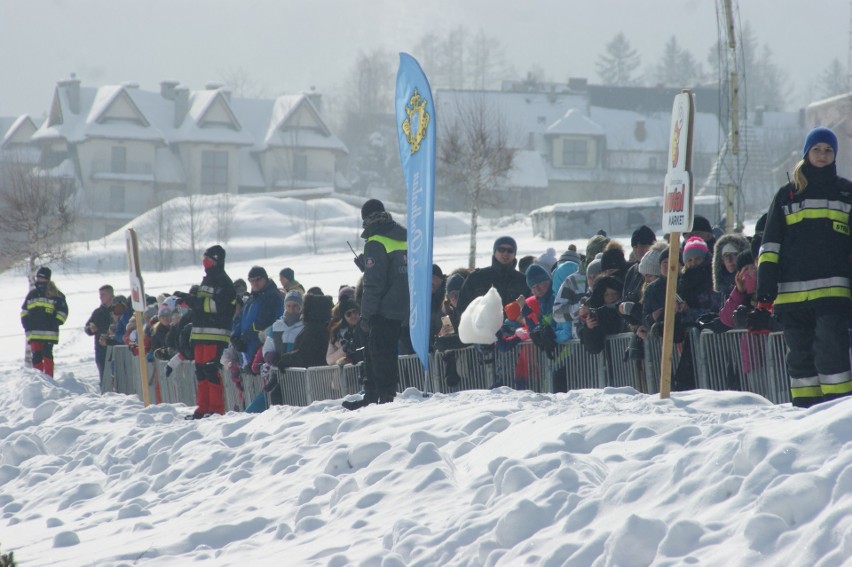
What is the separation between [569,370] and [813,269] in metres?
3.36

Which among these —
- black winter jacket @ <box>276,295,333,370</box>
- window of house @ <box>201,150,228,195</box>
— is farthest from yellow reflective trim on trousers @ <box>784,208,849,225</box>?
window of house @ <box>201,150,228,195</box>

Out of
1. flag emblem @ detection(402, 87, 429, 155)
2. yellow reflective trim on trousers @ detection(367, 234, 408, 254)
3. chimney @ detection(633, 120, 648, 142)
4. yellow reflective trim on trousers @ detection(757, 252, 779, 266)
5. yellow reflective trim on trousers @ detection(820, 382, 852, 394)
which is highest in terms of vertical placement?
chimney @ detection(633, 120, 648, 142)

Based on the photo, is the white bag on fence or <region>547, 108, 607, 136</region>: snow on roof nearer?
the white bag on fence

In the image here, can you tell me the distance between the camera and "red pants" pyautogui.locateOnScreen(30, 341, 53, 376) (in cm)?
1941

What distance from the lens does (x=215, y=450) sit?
29.6 feet

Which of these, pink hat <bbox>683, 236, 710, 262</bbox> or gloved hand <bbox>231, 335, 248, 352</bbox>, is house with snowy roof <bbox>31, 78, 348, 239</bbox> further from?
pink hat <bbox>683, 236, 710, 262</bbox>

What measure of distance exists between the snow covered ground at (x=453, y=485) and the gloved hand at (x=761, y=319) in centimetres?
112

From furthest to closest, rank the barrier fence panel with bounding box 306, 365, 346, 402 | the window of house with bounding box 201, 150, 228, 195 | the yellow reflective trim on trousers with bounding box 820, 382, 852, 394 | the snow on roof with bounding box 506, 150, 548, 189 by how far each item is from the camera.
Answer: the window of house with bounding box 201, 150, 228, 195 < the snow on roof with bounding box 506, 150, 548, 189 < the barrier fence panel with bounding box 306, 365, 346, 402 < the yellow reflective trim on trousers with bounding box 820, 382, 852, 394

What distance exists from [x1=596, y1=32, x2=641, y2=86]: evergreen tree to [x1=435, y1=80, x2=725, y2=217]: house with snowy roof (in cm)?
4509

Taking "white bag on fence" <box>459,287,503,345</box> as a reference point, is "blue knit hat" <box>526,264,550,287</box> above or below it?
above

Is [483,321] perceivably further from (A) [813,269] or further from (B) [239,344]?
(B) [239,344]

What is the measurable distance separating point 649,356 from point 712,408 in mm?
2249

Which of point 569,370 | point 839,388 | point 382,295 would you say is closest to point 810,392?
point 839,388

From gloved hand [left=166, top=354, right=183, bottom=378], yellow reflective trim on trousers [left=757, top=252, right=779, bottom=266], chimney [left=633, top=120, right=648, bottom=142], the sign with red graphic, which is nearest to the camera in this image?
yellow reflective trim on trousers [left=757, top=252, right=779, bottom=266]
